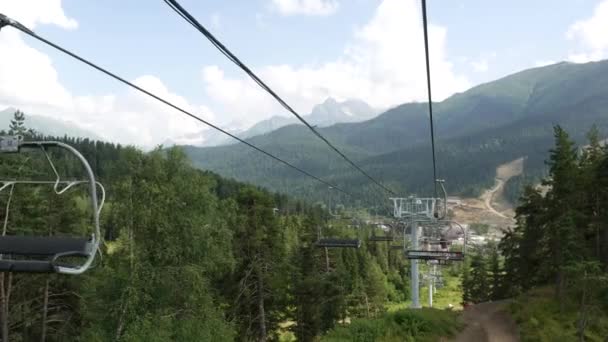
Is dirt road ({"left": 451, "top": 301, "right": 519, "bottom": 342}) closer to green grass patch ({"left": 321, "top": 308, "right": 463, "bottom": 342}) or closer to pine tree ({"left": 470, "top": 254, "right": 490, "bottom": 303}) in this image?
green grass patch ({"left": 321, "top": 308, "right": 463, "bottom": 342})

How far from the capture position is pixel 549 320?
86.2 feet

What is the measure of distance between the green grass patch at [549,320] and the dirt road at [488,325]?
1.96 feet

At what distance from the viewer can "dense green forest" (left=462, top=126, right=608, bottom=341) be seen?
2423 centimetres

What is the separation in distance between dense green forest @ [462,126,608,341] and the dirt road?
81cm

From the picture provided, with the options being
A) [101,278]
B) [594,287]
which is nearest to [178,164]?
[101,278]

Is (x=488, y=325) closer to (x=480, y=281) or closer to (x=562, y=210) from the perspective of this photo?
(x=562, y=210)

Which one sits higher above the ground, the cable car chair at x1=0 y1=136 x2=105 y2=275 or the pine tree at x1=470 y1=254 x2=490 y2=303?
the cable car chair at x1=0 y1=136 x2=105 y2=275

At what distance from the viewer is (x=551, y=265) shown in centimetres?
3228

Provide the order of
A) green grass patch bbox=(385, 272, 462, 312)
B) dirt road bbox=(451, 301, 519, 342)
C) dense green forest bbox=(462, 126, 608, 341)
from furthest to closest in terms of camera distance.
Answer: green grass patch bbox=(385, 272, 462, 312) < dirt road bbox=(451, 301, 519, 342) < dense green forest bbox=(462, 126, 608, 341)

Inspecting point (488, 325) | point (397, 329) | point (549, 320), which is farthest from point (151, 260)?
point (549, 320)

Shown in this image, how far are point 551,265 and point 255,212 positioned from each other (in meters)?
20.6

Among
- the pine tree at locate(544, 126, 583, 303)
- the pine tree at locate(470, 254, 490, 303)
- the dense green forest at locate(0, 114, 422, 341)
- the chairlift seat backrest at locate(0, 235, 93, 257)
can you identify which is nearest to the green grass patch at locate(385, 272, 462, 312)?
the pine tree at locate(470, 254, 490, 303)

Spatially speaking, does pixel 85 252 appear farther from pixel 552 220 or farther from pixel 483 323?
pixel 552 220

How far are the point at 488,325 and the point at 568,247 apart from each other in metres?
7.26
